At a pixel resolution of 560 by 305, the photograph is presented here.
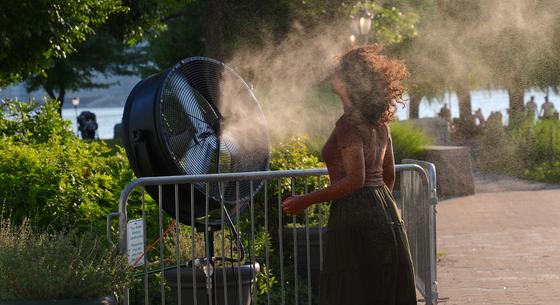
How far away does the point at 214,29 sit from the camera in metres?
27.2

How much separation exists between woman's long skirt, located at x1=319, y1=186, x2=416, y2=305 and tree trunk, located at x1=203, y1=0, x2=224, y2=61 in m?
21.0

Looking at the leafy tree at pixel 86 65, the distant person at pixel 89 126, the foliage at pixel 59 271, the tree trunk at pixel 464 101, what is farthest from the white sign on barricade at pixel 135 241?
the tree trunk at pixel 464 101

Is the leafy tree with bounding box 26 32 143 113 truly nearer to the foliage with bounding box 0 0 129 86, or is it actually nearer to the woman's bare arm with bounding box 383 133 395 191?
the foliage with bounding box 0 0 129 86

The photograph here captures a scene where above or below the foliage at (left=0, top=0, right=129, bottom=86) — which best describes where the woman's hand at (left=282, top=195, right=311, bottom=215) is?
below

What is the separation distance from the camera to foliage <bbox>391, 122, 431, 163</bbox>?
20.2 m

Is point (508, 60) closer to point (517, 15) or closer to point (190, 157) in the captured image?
point (517, 15)

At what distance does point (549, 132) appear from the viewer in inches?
1041

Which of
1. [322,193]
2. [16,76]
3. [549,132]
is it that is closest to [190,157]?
[322,193]

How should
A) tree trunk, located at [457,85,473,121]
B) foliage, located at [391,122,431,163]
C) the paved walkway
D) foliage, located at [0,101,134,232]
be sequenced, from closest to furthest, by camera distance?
foliage, located at [0,101,134,232]
the paved walkway
foliage, located at [391,122,431,163]
tree trunk, located at [457,85,473,121]

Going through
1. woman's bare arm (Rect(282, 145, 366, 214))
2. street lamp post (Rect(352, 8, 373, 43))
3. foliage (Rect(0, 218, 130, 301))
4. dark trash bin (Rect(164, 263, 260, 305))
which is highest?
street lamp post (Rect(352, 8, 373, 43))

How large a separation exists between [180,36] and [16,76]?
29.6m

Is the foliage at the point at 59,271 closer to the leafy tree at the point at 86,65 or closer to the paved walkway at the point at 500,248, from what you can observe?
the paved walkway at the point at 500,248

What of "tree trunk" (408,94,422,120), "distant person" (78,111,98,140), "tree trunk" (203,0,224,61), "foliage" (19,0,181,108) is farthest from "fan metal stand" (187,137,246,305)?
"tree trunk" (408,94,422,120)

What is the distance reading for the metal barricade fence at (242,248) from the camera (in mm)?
6561
